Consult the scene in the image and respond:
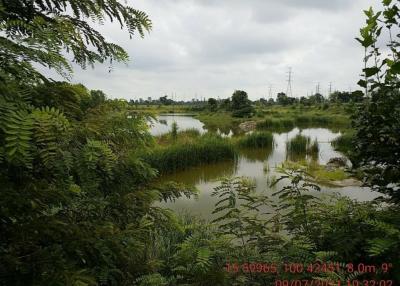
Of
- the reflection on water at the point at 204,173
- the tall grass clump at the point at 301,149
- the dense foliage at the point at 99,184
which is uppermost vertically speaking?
the dense foliage at the point at 99,184

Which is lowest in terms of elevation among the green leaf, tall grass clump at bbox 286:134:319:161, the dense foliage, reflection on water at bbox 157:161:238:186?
reflection on water at bbox 157:161:238:186

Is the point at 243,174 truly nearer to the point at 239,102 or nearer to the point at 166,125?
the point at 166,125

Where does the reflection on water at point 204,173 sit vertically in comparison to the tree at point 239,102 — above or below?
below

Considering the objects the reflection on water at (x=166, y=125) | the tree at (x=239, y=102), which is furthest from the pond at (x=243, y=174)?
the tree at (x=239, y=102)

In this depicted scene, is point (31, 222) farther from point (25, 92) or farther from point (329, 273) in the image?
point (329, 273)

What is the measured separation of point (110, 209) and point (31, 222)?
50 centimetres

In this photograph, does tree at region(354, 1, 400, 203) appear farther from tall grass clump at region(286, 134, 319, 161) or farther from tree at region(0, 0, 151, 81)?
tall grass clump at region(286, 134, 319, 161)

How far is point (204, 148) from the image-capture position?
13.3m

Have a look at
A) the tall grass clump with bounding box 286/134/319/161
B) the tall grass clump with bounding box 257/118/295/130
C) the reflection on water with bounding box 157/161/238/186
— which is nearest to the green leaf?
the reflection on water with bounding box 157/161/238/186

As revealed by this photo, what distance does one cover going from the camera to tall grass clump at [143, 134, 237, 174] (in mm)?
11266

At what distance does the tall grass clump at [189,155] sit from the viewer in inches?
444

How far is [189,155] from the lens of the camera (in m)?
12.5

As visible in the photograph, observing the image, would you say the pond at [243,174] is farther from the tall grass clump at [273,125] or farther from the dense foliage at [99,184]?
the tall grass clump at [273,125]

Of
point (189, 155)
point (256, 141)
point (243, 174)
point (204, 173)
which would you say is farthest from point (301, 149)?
point (189, 155)
